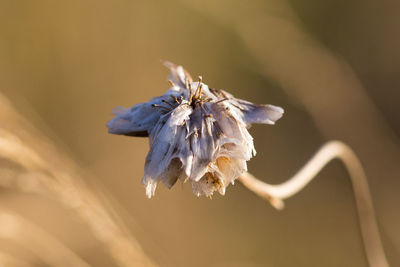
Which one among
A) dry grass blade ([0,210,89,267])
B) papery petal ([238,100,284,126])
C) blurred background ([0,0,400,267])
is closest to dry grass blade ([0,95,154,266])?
dry grass blade ([0,210,89,267])

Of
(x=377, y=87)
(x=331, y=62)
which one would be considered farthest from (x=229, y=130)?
(x=377, y=87)

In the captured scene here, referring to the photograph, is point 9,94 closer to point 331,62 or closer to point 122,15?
point 122,15

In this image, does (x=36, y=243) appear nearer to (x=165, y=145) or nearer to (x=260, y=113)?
(x=165, y=145)

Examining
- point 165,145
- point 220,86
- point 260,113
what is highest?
point 220,86

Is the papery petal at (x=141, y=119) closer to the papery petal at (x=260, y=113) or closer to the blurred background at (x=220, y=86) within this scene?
the papery petal at (x=260, y=113)

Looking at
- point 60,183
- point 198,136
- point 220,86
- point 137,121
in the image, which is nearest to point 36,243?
point 60,183
